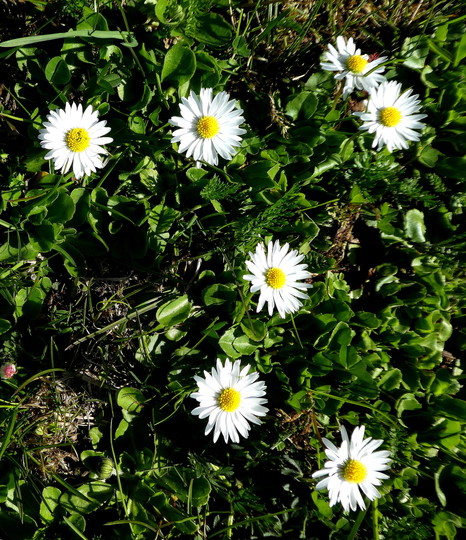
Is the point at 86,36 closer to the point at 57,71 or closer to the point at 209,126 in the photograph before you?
the point at 57,71

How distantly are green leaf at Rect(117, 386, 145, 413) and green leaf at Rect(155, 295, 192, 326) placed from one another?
1.12 feet

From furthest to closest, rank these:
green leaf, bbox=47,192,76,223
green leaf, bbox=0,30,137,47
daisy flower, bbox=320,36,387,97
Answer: daisy flower, bbox=320,36,387,97, green leaf, bbox=47,192,76,223, green leaf, bbox=0,30,137,47

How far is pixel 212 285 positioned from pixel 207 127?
68 cm

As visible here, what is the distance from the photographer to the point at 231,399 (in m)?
2.09

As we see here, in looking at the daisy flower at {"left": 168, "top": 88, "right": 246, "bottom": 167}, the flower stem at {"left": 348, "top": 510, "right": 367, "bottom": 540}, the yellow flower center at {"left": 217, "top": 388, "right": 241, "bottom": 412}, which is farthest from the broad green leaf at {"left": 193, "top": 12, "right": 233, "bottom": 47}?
the flower stem at {"left": 348, "top": 510, "right": 367, "bottom": 540}

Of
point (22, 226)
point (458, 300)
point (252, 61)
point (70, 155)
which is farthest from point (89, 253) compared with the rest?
point (458, 300)

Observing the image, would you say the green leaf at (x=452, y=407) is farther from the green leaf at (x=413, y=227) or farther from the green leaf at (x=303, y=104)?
the green leaf at (x=303, y=104)

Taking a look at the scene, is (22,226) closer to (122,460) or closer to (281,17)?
(122,460)

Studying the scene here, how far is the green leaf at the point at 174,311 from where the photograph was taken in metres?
2.18

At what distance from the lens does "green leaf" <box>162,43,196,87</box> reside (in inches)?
83.3

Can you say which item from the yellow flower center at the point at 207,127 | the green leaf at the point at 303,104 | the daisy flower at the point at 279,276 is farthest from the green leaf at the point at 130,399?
the green leaf at the point at 303,104

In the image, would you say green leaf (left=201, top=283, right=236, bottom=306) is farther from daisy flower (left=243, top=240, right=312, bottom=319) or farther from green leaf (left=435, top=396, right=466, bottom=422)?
green leaf (left=435, top=396, right=466, bottom=422)

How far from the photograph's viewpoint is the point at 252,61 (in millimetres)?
2408

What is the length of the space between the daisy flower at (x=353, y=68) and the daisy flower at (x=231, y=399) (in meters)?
1.35
